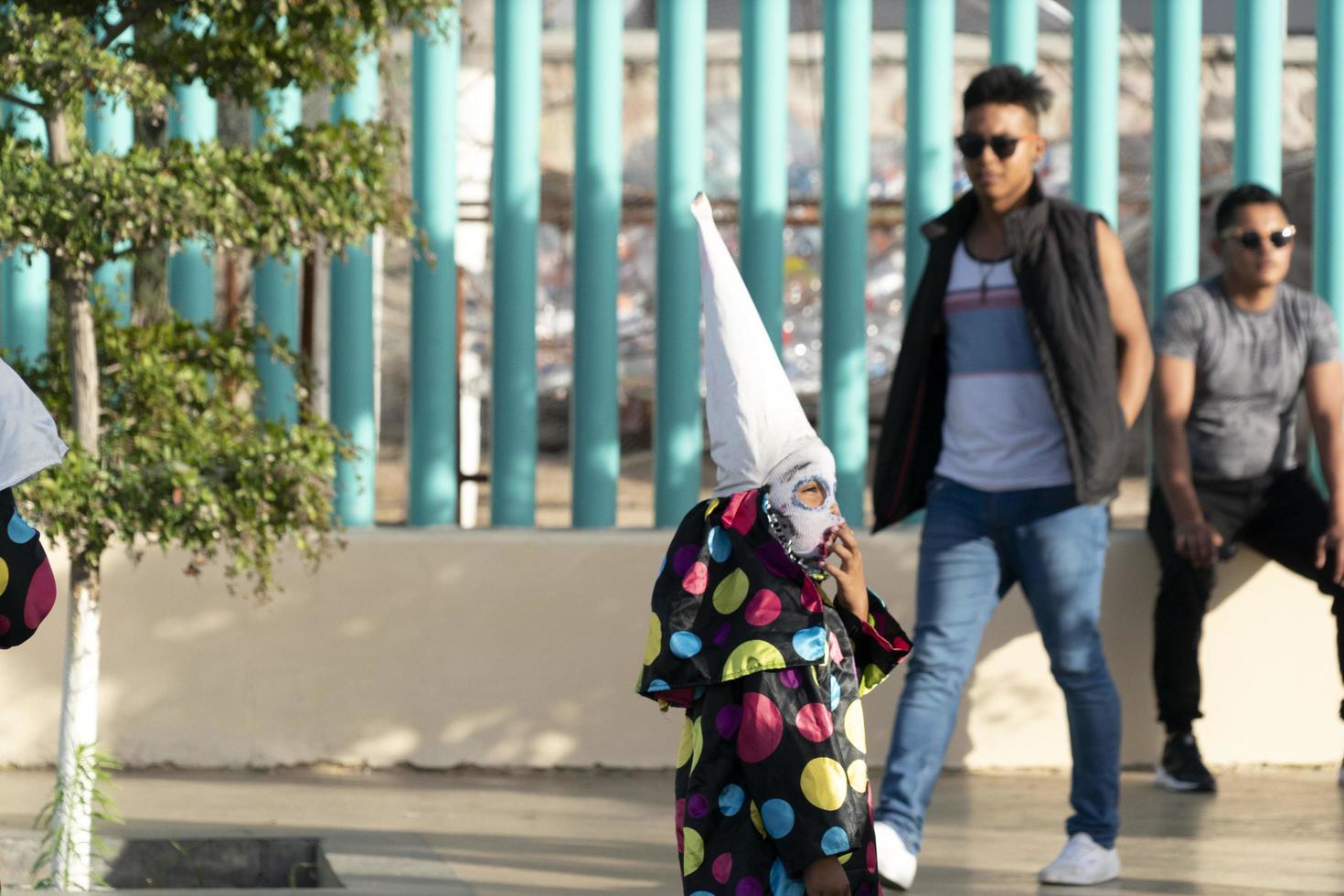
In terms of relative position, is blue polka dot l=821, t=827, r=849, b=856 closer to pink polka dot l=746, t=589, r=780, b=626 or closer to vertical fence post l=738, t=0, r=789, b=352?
pink polka dot l=746, t=589, r=780, b=626

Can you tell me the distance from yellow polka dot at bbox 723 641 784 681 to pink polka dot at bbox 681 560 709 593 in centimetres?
13

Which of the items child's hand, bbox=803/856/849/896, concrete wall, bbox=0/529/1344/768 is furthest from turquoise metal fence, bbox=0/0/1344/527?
child's hand, bbox=803/856/849/896

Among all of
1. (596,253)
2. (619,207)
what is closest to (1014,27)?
(619,207)

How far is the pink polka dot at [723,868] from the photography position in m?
3.04

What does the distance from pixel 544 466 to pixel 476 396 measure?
9.70ft

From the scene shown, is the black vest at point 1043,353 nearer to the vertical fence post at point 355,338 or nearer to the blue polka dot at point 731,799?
the blue polka dot at point 731,799

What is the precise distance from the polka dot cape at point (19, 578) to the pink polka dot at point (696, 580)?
0.95 meters

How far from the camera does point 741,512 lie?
311 cm

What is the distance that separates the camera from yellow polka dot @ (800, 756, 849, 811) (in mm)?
2980

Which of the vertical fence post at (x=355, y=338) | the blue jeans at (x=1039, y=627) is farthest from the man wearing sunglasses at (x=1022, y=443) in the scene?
the vertical fence post at (x=355, y=338)

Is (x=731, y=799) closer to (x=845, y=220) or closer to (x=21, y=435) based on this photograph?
(x=21, y=435)

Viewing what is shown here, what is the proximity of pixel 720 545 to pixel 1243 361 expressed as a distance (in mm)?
3027

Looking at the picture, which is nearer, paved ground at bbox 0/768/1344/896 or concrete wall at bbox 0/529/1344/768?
paved ground at bbox 0/768/1344/896

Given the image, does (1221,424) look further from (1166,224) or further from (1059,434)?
(1059,434)
